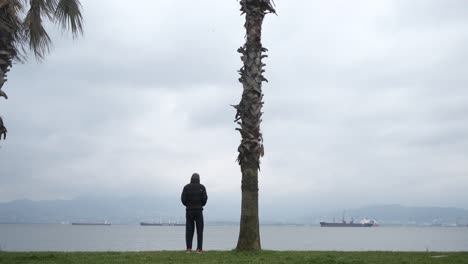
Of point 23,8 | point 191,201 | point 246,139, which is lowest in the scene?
point 191,201

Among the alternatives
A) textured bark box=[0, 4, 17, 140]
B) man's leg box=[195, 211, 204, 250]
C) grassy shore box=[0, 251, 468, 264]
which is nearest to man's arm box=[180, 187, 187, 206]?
man's leg box=[195, 211, 204, 250]

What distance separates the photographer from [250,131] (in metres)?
13.5

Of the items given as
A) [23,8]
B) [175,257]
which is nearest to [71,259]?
[175,257]

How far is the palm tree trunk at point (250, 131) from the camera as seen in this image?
13.3m

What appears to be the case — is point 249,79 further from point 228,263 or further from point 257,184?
point 228,263

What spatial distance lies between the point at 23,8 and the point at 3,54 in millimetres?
1858

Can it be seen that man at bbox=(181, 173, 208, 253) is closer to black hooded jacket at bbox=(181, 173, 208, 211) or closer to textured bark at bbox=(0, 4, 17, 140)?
black hooded jacket at bbox=(181, 173, 208, 211)

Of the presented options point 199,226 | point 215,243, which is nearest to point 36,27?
point 199,226

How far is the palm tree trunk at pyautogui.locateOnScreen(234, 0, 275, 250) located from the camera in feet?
43.8

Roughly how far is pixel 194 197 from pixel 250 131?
2.16 meters

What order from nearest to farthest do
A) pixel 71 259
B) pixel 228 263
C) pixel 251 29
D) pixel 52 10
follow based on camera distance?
1. pixel 228 263
2. pixel 71 259
3. pixel 251 29
4. pixel 52 10

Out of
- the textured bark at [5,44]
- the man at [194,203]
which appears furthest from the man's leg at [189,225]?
the textured bark at [5,44]

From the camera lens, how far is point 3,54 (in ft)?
42.1

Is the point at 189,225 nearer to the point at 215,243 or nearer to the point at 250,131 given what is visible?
the point at 250,131
